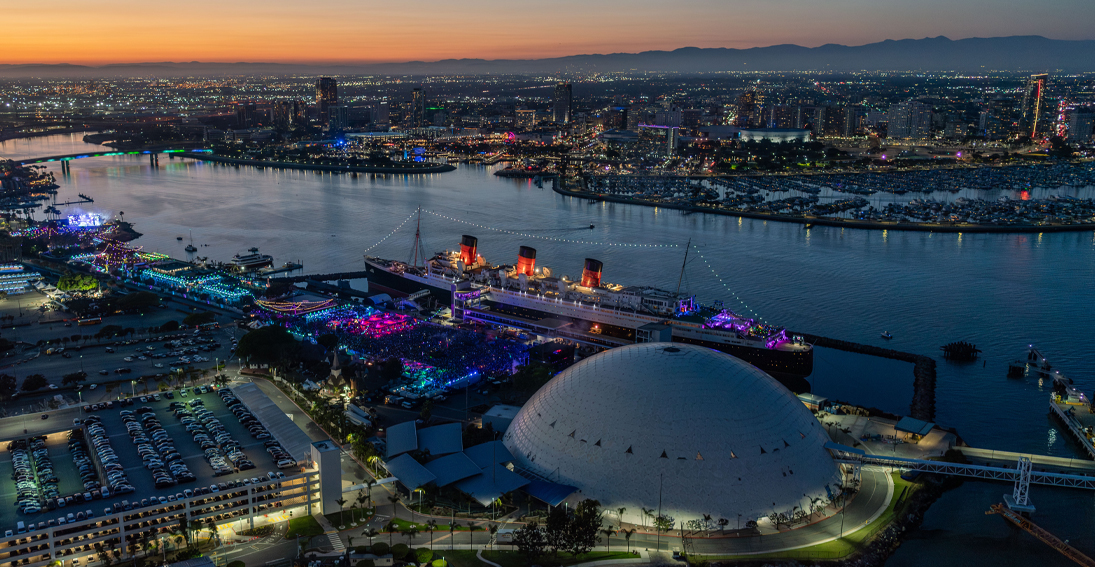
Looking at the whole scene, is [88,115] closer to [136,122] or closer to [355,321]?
[136,122]

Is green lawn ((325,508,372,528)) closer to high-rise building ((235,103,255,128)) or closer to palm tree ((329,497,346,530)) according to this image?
palm tree ((329,497,346,530))

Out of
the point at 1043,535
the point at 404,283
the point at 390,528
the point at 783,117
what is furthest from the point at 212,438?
the point at 783,117

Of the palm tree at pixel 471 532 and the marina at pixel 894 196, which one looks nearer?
the palm tree at pixel 471 532

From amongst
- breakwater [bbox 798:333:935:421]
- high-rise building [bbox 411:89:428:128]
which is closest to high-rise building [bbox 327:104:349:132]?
high-rise building [bbox 411:89:428:128]

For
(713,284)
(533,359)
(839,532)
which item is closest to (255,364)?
(533,359)

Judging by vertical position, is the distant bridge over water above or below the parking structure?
below

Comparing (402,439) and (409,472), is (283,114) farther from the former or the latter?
(409,472)

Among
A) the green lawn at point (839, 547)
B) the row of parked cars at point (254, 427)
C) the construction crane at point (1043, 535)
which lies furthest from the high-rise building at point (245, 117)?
the construction crane at point (1043, 535)

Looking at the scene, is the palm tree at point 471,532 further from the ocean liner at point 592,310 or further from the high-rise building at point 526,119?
the high-rise building at point 526,119
